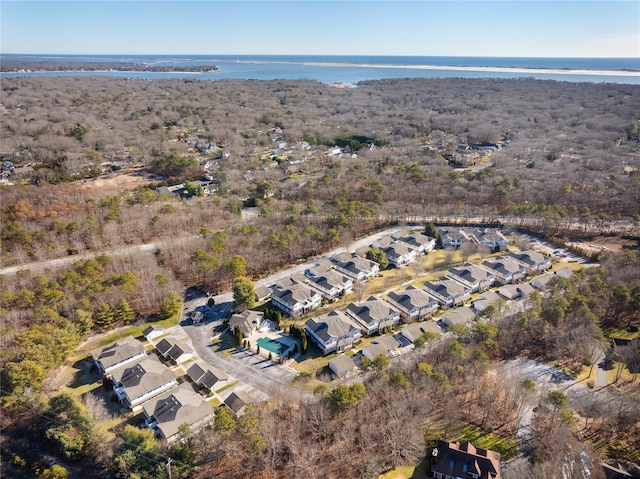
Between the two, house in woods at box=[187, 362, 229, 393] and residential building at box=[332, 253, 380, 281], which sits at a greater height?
residential building at box=[332, 253, 380, 281]

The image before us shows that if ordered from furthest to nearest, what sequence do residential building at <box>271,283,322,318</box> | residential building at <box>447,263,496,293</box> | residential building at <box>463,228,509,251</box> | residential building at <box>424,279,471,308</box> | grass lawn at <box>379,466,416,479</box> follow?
residential building at <box>463,228,509,251</box> → residential building at <box>447,263,496,293</box> → residential building at <box>424,279,471,308</box> → residential building at <box>271,283,322,318</box> → grass lawn at <box>379,466,416,479</box>

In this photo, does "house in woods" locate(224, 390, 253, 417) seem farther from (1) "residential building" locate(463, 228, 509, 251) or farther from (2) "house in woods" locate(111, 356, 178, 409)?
(1) "residential building" locate(463, 228, 509, 251)

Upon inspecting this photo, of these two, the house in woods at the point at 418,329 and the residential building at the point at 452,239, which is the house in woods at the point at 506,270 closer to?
the residential building at the point at 452,239

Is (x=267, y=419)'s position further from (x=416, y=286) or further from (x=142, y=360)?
(x=416, y=286)

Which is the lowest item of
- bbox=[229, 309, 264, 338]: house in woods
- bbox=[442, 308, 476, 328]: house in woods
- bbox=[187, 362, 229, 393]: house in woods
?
bbox=[187, 362, 229, 393]: house in woods

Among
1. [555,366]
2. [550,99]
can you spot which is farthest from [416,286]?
[550,99]

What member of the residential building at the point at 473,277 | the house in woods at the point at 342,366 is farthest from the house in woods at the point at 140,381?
the residential building at the point at 473,277

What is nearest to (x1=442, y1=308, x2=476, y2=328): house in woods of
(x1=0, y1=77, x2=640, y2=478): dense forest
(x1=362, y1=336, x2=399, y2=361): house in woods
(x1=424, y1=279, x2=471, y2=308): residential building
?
(x1=424, y1=279, x2=471, y2=308): residential building
